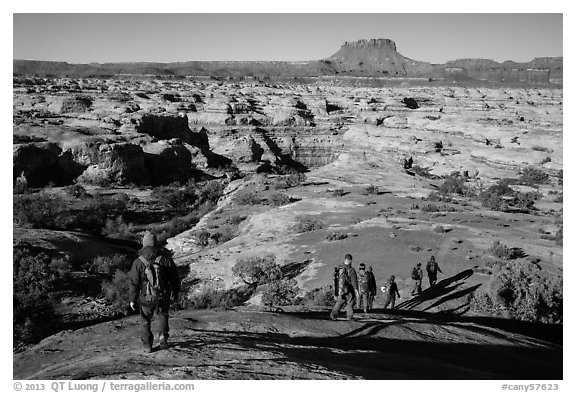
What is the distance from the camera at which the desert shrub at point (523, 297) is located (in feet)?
37.4

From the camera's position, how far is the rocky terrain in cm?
689

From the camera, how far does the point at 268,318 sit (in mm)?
8523

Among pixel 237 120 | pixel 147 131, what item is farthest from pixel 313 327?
pixel 237 120

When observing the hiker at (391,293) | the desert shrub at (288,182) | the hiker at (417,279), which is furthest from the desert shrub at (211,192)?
the hiker at (391,293)

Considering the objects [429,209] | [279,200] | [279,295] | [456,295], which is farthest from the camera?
[279,200]

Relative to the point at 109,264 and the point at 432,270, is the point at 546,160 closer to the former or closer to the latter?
the point at 432,270

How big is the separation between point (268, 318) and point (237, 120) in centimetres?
4656

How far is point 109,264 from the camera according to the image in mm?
15406

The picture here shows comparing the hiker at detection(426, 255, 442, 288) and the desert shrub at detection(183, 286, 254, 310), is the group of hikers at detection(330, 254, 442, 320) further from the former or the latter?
the desert shrub at detection(183, 286, 254, 310)

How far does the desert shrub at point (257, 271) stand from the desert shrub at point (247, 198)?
41.0ft

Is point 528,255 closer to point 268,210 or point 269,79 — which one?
point 268,210

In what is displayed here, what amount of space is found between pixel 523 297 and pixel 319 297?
507cm

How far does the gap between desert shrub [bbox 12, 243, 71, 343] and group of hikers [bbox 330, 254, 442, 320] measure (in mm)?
5544

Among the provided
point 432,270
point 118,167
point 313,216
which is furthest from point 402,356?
point 118,167
